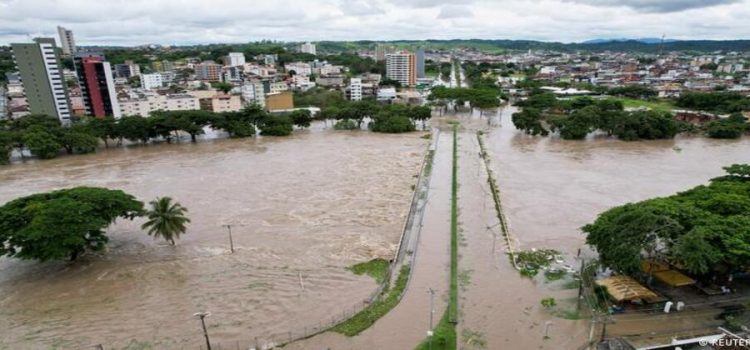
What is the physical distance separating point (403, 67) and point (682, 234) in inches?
3347

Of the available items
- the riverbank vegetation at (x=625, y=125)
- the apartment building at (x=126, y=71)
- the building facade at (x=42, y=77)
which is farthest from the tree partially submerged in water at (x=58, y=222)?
the apartment building at (x=126, y=71)

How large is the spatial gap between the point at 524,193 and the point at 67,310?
23.8 m

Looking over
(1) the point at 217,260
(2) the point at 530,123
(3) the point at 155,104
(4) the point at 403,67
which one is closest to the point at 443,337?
(1) the point at 217,260

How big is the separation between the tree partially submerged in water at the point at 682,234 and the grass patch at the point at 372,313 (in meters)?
7.52

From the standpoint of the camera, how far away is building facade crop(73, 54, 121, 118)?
5000cm

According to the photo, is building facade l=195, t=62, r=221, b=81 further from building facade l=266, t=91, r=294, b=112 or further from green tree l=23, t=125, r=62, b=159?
green tree l=23, t=125, r=62, b=159

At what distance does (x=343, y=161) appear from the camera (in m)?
35.0

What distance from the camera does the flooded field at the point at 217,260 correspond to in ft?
45.1

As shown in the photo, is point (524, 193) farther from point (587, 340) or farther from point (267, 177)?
point (267, 177)

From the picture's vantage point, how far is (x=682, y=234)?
13977 mm

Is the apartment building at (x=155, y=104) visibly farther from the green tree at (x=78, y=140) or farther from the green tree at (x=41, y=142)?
the green tree at (x=41, y=142)

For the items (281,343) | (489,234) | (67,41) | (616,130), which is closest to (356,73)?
(616,130)

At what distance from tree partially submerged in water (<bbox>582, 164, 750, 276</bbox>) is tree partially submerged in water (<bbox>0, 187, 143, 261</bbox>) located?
19.5 m

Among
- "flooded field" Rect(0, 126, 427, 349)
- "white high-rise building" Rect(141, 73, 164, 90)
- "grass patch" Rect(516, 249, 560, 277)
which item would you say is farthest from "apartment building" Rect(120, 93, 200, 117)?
"grass patch" Rect(516, 249, 560, 277)
